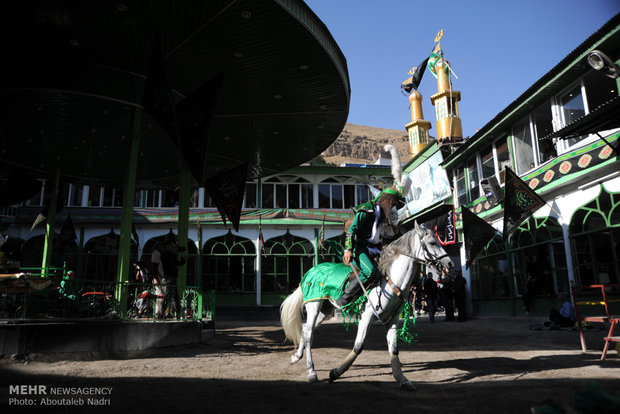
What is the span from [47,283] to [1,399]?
3599mm

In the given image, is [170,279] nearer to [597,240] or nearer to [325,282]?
[325,282]

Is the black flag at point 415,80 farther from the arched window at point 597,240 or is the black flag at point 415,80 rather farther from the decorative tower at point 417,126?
the arched window at point 597,240

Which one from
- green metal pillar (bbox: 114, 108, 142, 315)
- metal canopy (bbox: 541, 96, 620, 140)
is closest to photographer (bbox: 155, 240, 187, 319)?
green metal pillar (bbox: 114, 108, 142, 315)

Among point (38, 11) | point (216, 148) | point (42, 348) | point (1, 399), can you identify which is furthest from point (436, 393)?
point (216, 148)

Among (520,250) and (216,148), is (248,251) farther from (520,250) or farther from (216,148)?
(520,250)

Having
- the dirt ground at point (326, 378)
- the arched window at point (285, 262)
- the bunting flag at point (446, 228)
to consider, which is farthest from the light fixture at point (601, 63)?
the arched window at point (285, 262)

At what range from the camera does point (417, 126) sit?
48.2m

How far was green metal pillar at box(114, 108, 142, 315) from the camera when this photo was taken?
9203 mm

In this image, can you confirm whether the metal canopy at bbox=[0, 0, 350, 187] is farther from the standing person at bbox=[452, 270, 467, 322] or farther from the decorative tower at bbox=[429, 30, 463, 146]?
the decorative tower at bbox=[429, 30, 463, 146]

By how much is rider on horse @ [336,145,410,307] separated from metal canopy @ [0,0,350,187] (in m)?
4.30

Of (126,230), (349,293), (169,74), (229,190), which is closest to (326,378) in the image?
(349,293)

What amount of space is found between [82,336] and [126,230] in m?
3.01

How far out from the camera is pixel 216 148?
1516 cm

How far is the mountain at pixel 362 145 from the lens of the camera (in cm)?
14131
